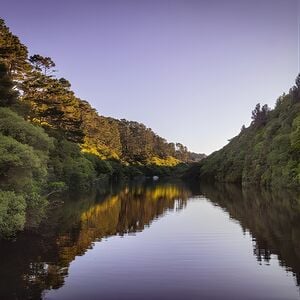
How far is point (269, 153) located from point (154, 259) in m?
65.7

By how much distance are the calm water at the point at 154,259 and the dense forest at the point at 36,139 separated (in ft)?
10.3

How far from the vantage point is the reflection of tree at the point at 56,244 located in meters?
16.5

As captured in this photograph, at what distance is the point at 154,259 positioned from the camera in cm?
2130

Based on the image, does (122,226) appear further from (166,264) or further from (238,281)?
(238,281)

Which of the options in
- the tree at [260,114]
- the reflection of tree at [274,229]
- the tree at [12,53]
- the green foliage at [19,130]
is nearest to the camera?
the reflection of tree at [274,229]

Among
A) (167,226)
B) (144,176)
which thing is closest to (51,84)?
(167,226)

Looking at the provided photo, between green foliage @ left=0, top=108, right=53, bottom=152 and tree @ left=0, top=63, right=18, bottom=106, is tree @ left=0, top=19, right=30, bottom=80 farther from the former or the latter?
green foliage @ left=0, top=108, right=53, bottom=152

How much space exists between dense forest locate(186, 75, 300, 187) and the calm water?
3571 centimetres

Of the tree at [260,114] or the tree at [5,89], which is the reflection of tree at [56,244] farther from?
the tree at [260,114]

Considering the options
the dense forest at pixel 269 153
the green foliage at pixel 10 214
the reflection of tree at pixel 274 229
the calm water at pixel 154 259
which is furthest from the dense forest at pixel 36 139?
the dense forest at pixel 269 153

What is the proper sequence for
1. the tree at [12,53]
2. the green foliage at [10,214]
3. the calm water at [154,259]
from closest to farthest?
the calm water at [154,259]
the green foliage at [10,214]
the tree at [12,53]

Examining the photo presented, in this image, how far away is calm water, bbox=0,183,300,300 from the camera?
1589cm

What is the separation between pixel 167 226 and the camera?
1307 inches

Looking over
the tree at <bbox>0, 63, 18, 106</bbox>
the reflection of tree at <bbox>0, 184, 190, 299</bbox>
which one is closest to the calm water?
the reflection of tree at <bbox>0, 184, 190, 299</bbox>
